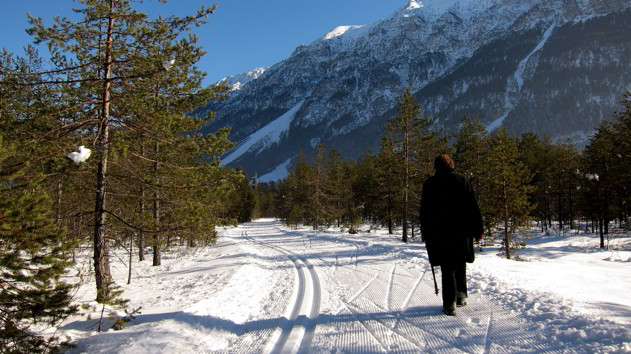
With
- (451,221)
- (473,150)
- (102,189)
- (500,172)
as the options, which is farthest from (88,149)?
(473,150)

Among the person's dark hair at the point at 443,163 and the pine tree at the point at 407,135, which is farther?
the pine tree at the point at 407,135

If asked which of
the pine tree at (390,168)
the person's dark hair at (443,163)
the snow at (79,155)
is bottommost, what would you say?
the person's dark hair at (443,163)

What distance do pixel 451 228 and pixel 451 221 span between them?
104mm

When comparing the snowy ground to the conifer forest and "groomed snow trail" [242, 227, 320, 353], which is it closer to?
"groomed snow trail" [242, 227, 320, 353]

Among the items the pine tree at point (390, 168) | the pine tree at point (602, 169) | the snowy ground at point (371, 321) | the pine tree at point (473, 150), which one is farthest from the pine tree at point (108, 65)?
the pine tree at point (602, 169)

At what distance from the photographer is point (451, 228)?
480 centimetres

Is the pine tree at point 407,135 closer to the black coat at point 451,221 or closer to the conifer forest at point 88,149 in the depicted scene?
the conifer forest at point 88,149

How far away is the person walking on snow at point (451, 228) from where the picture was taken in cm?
475

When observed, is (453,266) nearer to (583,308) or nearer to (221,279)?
(583,308)

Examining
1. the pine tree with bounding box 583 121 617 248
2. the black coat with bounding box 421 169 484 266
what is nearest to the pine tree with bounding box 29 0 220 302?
the black coat with bounding box 421 169 484 266

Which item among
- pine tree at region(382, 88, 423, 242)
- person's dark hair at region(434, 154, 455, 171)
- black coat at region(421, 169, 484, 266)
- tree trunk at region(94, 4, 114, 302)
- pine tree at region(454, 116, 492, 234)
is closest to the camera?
black coat at region(421, 169, 484, 266)

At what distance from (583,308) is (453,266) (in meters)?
1.84

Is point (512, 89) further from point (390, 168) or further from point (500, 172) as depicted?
point (500, 172)

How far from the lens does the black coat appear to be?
4.75m
